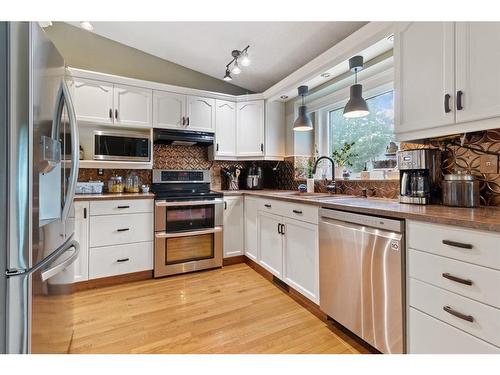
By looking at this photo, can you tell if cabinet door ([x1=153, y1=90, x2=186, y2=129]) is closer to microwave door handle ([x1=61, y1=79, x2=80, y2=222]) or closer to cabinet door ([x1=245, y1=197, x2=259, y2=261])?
cabinet door ([x1=245, y1=197, x2=259, y2=261])

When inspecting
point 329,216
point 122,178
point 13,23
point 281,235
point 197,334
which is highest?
point 13,23

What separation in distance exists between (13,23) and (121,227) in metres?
2.00

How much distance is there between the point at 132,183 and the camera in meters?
2.99

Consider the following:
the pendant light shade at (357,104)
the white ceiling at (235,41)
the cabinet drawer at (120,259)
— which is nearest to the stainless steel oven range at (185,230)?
the cabinet drawer at (120,259)

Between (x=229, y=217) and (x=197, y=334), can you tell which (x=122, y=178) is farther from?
(x=197, y=334)

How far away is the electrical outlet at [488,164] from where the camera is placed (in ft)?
4.87

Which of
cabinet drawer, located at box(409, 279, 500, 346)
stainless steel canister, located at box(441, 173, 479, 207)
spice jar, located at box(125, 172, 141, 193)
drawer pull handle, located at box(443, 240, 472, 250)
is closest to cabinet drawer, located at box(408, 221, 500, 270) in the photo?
drawer pull handle, located at box(443, 240, 472, 250)

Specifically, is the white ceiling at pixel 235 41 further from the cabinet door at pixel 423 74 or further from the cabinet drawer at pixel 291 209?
the cabinet drawer at pixel 291 209

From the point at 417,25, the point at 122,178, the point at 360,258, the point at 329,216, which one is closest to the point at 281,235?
the point at 329,216

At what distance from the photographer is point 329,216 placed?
1761 millimetres

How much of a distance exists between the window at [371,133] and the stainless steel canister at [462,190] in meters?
0.74

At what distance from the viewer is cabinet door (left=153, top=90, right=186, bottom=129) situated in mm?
2961

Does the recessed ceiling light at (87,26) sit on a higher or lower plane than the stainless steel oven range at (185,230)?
higher

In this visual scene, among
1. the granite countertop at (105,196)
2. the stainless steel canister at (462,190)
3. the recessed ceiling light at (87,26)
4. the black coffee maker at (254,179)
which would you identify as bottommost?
the granite countertop at (105,196)
